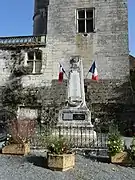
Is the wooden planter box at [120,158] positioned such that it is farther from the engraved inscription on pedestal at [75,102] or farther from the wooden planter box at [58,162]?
the engraved inscription on pedestal at [75,102]

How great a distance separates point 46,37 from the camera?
1989 cm

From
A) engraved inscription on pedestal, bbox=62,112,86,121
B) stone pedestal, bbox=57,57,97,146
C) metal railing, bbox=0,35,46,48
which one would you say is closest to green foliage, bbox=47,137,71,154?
stone pedestal, bbox=57,57,97,146

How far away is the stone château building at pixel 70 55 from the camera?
18.4 metres

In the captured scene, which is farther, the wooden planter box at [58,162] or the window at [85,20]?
the window at [85,20]

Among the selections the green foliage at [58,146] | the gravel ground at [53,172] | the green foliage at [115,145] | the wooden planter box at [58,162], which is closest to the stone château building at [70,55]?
the green foliage at [115,145]

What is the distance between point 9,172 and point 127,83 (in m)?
13.3

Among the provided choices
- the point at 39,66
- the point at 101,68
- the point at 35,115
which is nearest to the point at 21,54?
the point at 39,66

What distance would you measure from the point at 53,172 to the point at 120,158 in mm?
2039

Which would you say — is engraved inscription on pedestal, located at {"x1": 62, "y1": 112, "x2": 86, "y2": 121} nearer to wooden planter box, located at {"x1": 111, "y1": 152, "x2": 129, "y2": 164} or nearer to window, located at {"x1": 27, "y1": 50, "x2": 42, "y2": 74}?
wooden planter box, located at {"x1": 111, "y1": 152, "x2": 129, "y2": 164}

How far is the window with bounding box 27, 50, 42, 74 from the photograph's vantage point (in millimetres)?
19641

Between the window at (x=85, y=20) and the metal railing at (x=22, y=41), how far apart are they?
9.14ft

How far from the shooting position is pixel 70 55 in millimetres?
19250

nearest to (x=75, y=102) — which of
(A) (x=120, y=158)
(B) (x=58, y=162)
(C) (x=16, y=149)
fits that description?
(C) (x=16, y=149)

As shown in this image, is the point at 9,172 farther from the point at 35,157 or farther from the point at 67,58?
the point at 67,58
